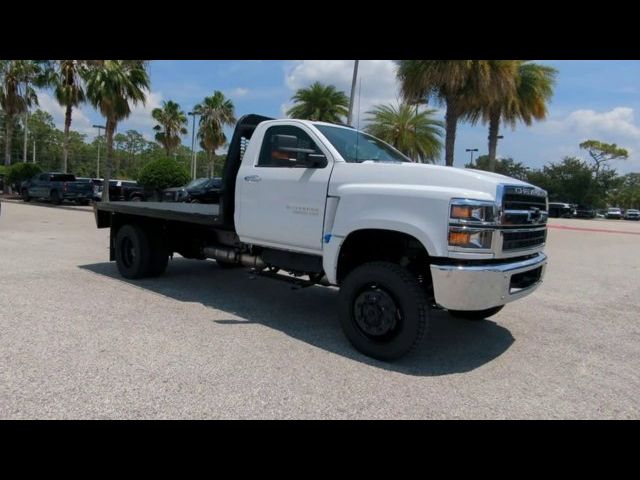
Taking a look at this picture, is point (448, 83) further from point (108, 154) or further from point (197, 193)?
point (108, 154)

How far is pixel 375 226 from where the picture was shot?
442 cm

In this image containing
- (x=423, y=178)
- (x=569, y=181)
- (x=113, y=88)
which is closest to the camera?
(x=423, y=178)

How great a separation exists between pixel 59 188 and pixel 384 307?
26996mm

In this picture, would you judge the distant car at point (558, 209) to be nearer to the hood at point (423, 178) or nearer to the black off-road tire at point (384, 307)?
the hood at point (423, 178)

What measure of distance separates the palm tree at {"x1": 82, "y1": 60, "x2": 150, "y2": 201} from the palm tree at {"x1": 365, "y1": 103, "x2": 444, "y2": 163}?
12.4 m

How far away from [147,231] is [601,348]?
6035 millimetres

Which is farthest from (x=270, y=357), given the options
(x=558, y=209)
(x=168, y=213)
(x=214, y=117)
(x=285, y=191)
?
(x=558, y=209)

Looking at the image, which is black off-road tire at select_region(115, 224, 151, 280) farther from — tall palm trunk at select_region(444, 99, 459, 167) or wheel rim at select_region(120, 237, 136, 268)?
tall palm trunk at select_region(444, 99, 459, 167)

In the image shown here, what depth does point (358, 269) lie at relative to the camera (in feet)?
15.1

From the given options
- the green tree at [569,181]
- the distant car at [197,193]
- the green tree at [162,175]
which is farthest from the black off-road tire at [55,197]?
the green tree at [569,181]

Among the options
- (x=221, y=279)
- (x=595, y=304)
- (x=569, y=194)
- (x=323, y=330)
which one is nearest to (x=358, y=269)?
(x=323, y=330)

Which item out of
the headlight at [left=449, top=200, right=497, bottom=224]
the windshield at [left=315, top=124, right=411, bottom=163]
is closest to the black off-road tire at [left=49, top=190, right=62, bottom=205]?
the windshield at [left=315, top=124, right=411, bottom=163]

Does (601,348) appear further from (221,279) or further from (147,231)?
(147,231)

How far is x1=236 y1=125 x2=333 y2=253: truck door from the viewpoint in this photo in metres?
5.02
